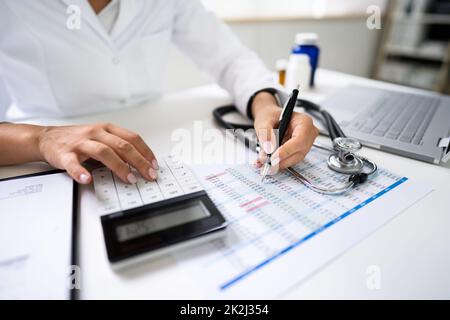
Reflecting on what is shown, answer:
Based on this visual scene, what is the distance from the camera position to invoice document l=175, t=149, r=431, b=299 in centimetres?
29

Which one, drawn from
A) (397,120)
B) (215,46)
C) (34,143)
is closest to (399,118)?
(397,120)

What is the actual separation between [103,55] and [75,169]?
0.40 metres

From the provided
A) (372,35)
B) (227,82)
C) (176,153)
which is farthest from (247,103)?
(372,35)

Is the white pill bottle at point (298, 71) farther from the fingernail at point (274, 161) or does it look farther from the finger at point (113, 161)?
the finger at point (113, 161)

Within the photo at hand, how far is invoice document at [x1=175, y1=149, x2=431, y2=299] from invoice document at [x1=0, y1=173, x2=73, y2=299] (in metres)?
0.12

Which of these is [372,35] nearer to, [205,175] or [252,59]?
[252,59]

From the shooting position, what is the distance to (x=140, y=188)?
39 centimetres

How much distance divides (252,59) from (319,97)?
226 millimetres

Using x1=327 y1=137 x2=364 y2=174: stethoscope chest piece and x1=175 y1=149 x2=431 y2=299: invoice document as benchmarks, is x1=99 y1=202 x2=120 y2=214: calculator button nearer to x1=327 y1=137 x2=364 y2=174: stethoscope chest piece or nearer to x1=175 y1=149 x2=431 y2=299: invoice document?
x1=175 y1=149 x2=431 y2=299: invoice document

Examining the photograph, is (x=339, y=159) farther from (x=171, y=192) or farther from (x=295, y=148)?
(x=171, y=192)

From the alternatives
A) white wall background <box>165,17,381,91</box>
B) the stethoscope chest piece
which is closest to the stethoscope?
the stethoscope chest piece

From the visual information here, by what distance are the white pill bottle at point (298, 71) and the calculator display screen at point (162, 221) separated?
63 centimetres
